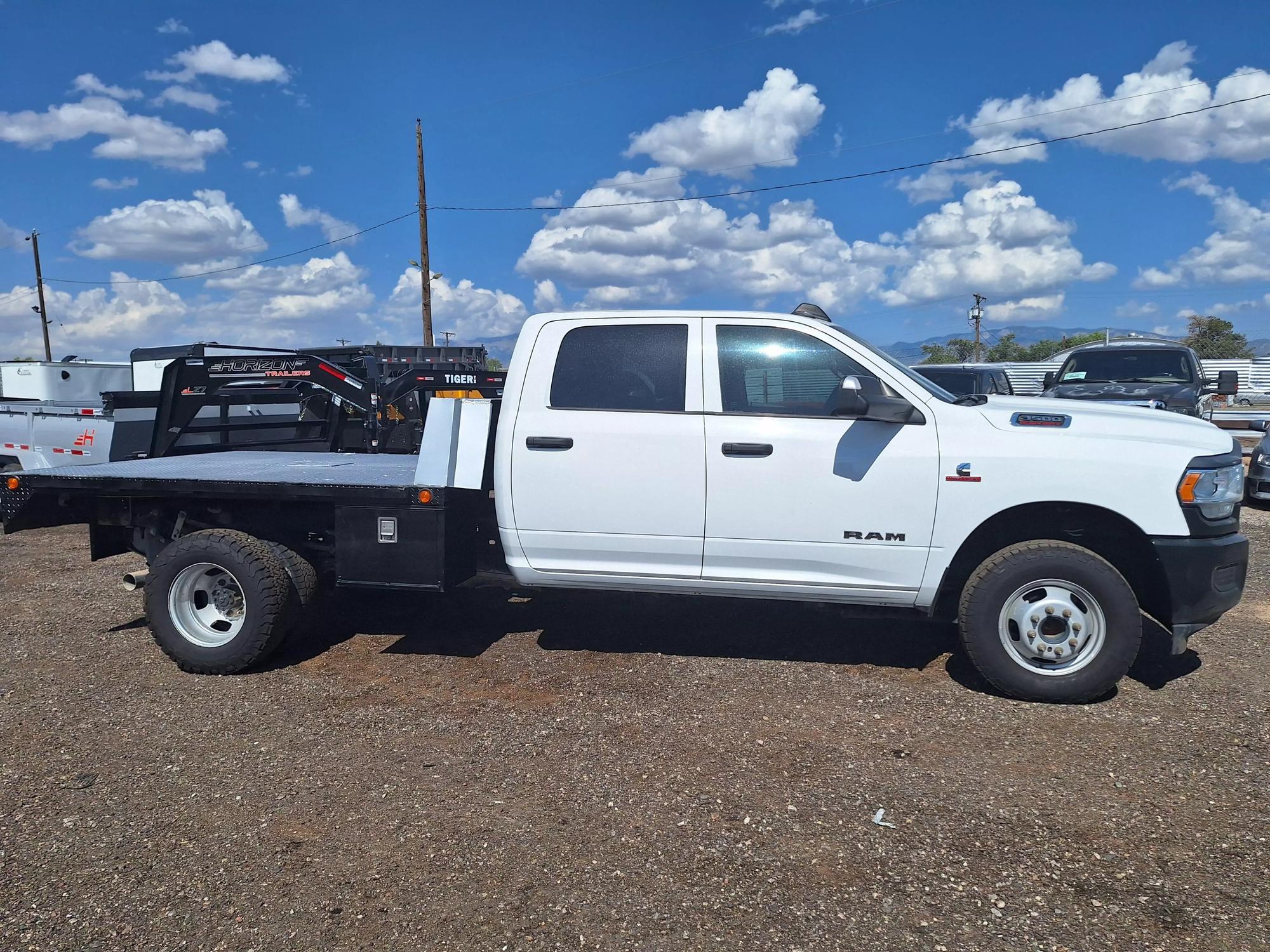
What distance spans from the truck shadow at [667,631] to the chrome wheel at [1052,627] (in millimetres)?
362

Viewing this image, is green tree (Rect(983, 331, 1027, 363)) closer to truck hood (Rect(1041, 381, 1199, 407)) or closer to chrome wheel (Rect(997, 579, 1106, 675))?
truck hood (Rect(1041, 381, 1199, 407))

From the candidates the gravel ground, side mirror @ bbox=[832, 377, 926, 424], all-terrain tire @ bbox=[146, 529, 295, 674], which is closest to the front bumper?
the gravel ground

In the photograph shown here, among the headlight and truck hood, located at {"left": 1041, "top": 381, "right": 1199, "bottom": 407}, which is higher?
truck hood, located at {"left": 1041, "top": 381, "right": 1199, "bottom": 407}

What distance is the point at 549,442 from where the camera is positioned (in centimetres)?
506

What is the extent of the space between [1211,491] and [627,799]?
10.5 feet

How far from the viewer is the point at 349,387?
795cm

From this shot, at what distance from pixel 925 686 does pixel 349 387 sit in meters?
5.25

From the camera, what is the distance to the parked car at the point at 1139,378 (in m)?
11.6

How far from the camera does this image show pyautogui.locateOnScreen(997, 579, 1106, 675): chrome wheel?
4695 millimetres

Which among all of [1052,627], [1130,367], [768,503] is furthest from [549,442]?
[1130,367]

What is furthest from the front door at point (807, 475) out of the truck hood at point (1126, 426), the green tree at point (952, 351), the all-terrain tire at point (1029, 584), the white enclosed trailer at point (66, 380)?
the green tree at point (952, 351)

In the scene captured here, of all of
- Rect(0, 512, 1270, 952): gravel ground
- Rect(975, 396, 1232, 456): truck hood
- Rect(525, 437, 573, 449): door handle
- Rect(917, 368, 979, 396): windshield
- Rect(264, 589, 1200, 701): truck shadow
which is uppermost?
Rect(917, 368, 979, 396): windshield

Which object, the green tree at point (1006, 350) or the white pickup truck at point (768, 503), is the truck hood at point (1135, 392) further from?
the green tree at point (1006, 350)

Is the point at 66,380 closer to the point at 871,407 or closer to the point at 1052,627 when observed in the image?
the point at 871,407
